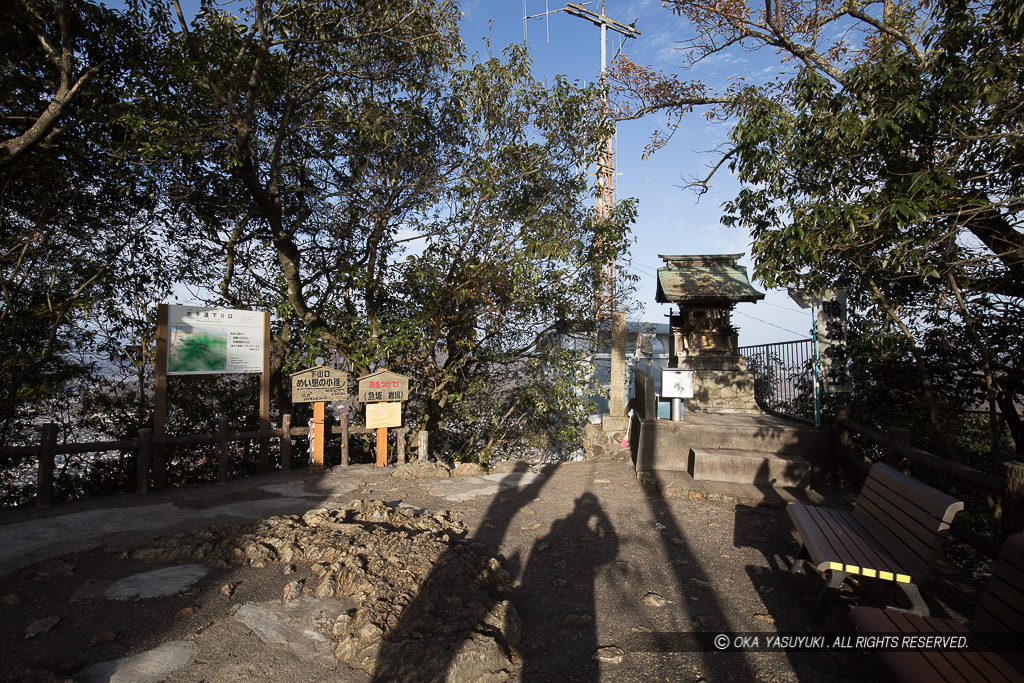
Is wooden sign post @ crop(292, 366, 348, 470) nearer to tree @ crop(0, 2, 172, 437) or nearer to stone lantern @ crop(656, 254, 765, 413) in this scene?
tree @ crop(0, 2, 172, 437)

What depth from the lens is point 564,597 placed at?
3.87 m

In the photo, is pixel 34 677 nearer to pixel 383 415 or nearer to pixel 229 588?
pixel 229 588

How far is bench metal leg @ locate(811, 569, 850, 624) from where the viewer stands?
3117 millimetres

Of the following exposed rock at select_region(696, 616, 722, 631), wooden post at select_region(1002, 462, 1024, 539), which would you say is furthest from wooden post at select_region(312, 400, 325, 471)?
wooden post at select_region(1002, 462, 1024, 539)

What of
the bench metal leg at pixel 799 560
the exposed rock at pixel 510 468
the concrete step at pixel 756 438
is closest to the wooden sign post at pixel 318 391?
the exposed rock at pixel 510 468

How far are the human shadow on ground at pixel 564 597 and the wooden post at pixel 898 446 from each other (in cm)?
261

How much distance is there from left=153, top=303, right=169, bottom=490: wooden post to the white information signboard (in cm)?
5

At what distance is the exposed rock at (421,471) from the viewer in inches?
291

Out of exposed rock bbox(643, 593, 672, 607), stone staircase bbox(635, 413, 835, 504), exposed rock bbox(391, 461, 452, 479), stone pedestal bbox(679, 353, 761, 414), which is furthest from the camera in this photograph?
stone pedestal bbox(679, 353, 761, 414)

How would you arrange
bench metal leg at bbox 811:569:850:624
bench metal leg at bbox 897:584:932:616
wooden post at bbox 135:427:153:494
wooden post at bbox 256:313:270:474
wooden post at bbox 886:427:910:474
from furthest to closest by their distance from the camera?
wooden post at bbox 256:313:270:474
wooden post at bbox 135:427:153:494
wooden post at bbox 886:427:910:474
bench metal leg at bbox 811:569:850:624
bench metal leg at bbox 897:584:932:616

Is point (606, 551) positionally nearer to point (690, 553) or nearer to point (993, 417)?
point (690, 553)

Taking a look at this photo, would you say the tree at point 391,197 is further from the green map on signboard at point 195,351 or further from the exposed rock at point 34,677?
the exposed rock at point 34,677

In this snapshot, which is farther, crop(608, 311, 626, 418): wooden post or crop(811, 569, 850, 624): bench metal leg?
crop(608, 311, 626, 418): wooden post

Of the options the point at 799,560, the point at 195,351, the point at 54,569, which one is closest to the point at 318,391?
the point at 195,351
